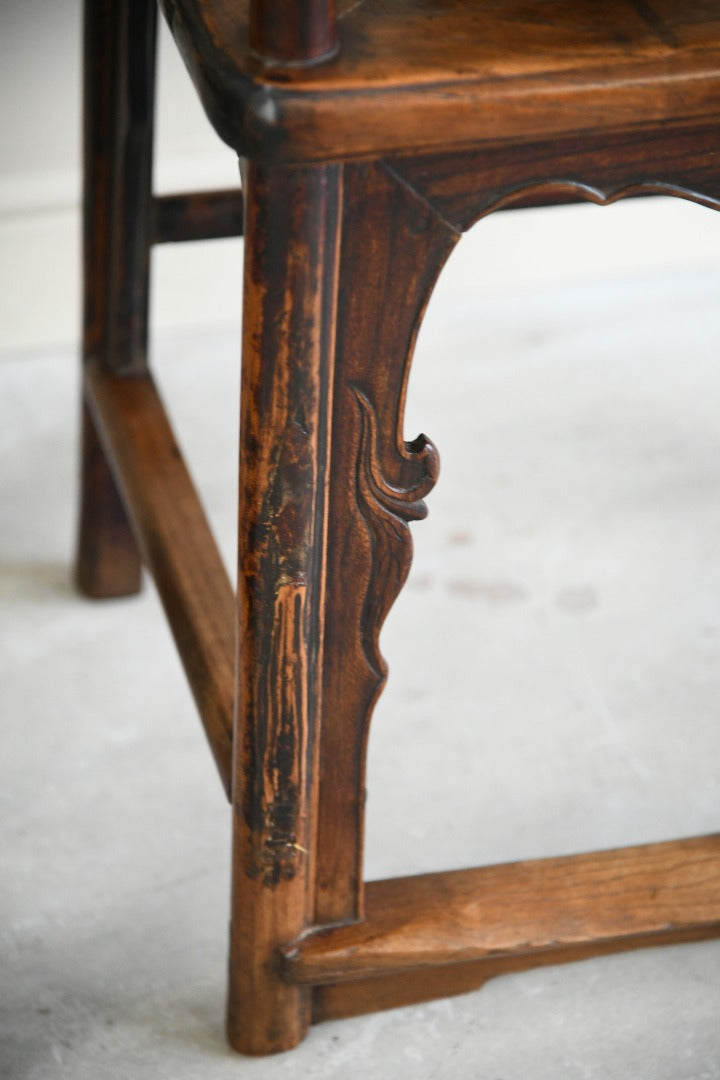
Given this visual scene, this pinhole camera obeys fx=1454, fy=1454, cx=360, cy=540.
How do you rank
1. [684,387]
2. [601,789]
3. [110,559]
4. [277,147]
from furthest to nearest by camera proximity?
1. [684,387]
2. [110,559]
3. [601,789]
4. [277,147]

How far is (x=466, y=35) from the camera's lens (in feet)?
2.00

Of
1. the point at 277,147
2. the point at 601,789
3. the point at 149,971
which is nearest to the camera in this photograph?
the point at 277,147

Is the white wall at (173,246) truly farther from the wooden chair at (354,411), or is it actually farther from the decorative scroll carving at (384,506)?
the decorative scroll carving at (384,506)

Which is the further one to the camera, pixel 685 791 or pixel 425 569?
pixel 425 569

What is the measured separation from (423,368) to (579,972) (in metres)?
0.74

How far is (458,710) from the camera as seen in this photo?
3.72 ft

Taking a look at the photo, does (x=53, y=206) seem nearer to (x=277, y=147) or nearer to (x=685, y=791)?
(x=685, y=791)

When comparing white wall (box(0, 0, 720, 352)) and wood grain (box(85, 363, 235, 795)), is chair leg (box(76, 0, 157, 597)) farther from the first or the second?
white wall (box(0, 0, 720, 352))

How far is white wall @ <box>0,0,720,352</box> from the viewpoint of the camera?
1.43m

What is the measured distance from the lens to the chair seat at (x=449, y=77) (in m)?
0.56

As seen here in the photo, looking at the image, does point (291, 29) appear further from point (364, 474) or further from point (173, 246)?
point (173, 246)

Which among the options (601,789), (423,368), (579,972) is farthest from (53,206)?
(579,972)

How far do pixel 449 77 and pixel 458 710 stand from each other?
642mm

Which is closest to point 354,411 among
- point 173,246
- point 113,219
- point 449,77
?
point 449,77
